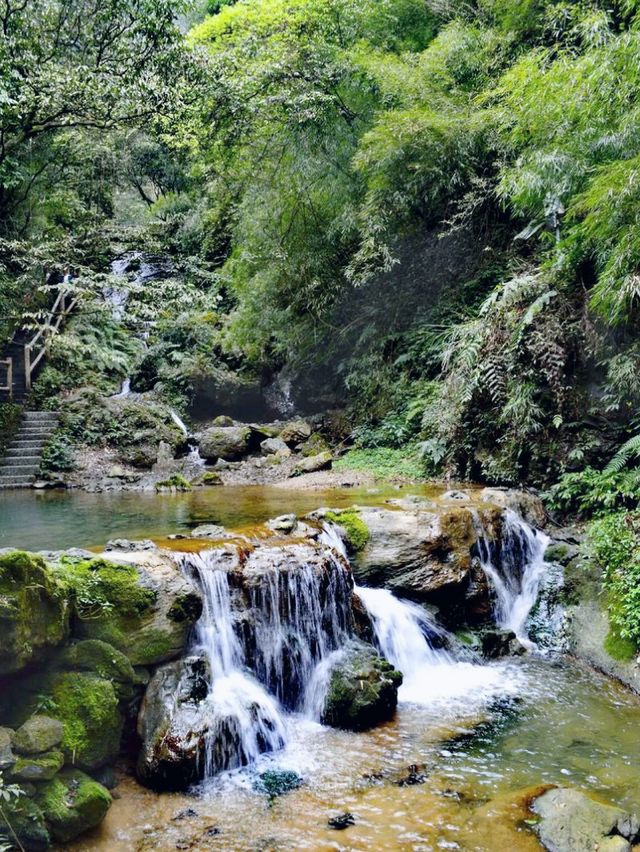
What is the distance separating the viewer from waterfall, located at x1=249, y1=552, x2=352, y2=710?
525 cm

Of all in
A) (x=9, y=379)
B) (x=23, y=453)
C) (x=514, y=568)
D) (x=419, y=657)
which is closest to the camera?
(x=419, y=657)

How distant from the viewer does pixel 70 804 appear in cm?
339

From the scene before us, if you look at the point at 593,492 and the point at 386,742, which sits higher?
the point at 593,492

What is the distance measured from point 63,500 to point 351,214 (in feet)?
27.2

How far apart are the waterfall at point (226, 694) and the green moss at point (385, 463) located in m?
5.81

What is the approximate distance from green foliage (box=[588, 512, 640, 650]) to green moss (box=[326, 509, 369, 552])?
109 inches

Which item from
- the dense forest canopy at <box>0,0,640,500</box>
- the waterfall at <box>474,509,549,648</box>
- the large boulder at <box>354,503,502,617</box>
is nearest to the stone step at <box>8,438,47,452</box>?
the dense forest canopy at <box>0,0,640,500</box>

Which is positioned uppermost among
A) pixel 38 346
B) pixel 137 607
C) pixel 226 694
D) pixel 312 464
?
pixel 38 346

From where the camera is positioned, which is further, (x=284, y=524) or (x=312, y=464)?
(x=312, y=464)

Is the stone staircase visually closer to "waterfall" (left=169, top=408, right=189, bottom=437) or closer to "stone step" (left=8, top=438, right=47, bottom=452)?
"stone step" (left=8, top=438, right=47, bottom=452)

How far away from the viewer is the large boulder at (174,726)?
3.99 meters

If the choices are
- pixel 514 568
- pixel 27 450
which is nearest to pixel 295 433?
pixel 27 450

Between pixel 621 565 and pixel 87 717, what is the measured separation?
5.58 meters

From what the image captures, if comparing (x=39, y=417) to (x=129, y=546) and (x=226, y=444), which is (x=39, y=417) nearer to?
(x=226, y=444)
